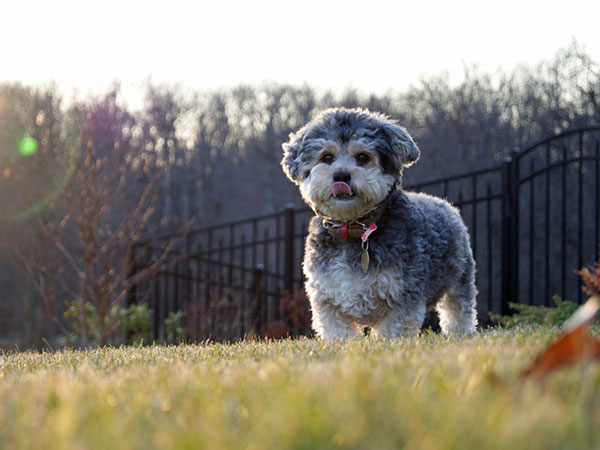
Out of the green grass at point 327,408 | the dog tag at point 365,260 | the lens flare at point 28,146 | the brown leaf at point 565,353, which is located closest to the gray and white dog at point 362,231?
the dog tag at point 365,260

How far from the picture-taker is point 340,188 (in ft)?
14.7

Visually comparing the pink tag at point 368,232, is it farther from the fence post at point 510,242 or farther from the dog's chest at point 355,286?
the fence post at point 510,242

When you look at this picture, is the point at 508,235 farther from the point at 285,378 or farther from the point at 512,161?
the point at 285,378

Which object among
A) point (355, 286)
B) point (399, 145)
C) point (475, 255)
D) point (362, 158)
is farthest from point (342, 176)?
point (475, 255)

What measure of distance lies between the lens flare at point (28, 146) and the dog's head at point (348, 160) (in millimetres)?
14203

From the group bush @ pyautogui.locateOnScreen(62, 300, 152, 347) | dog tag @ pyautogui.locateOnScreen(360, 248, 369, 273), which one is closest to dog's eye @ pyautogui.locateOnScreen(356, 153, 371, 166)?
dog tag @ pyautogui.locateOnScreen(360, 248, 369, 273)

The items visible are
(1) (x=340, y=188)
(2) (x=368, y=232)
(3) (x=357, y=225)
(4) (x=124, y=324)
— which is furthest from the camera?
(4) (x=124, y=324)

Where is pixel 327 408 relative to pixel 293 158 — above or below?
below

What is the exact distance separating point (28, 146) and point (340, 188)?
15.1m

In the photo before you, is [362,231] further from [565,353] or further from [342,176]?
[565,353]

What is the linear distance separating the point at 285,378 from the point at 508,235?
6.72 m

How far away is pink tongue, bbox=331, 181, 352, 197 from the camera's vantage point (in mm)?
4480

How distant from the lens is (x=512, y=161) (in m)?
8.14

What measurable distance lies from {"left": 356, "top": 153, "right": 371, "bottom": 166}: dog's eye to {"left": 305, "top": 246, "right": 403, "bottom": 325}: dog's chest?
691mm
